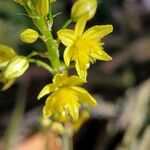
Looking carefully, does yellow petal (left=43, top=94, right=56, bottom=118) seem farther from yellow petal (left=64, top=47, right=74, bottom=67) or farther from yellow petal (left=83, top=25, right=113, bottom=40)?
yellow petal (left=83, top=25, right=113, bottom=40)

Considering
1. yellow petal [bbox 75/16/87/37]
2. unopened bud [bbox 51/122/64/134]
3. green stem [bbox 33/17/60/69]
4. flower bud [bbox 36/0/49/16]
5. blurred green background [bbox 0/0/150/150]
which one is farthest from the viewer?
blurred green background [bbox 0/0/150/150]

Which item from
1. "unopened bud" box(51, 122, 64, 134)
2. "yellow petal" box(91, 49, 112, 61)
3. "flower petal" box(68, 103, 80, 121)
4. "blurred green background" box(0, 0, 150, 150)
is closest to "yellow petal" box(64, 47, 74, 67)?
"yellow petal" box(91, 49, 112, 61)

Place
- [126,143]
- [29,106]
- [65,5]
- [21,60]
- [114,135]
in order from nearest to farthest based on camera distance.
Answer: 1. [21,60]
2. [126,143]
3. [114,135]
4. [29,106]
5. [65,5]

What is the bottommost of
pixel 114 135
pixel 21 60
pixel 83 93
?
pixel 114 135

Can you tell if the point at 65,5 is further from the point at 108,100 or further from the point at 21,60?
the point at 21,60

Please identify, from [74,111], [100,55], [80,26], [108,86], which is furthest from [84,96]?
[108,86]

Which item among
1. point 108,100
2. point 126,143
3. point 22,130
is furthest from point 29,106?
point 126,143
